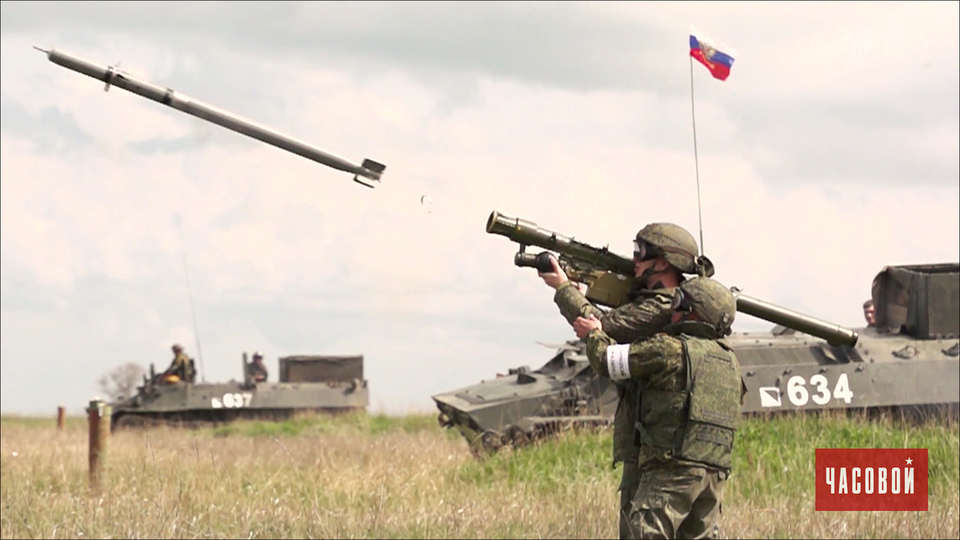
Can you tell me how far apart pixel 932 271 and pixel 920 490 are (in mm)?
6656

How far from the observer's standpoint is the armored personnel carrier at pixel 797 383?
15.1m

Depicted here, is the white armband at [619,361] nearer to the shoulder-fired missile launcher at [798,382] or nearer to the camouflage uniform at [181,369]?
the shoulder-fired missile launcher at [798,382]

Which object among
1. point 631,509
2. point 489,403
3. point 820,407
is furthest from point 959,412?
point 631,509

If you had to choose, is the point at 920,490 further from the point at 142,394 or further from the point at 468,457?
the point at 142,394

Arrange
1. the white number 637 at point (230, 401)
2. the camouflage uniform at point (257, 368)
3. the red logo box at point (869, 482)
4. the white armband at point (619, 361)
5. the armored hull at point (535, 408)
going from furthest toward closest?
the camouflage uniform at point (257, 368), the white number 637 at point (230, 401), the armored hull at point (535, 408), the red logo box at point (869, 482), the white armband at point (619, 361)

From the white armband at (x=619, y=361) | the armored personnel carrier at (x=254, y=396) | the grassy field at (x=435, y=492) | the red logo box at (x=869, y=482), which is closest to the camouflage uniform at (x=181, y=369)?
the armored personnel carrier at (x=254, y=396)

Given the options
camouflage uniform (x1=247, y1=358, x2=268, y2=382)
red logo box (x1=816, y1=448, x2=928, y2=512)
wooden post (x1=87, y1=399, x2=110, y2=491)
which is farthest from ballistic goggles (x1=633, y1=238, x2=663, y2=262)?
camouflage uniform (x1=247, y1=358, x2=268, y2=382)

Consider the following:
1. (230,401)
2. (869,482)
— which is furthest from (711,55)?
(230,401)

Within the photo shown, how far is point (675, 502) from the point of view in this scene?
6.78m

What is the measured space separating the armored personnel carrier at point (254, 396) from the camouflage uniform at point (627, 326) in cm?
2010

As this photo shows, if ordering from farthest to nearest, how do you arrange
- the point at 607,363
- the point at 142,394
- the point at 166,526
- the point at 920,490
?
the point at 142,394
the point at 920,490
the point at 166,526
the point at 607,363

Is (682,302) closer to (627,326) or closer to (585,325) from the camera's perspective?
(627,326)

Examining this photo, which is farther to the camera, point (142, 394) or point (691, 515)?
point (142, 394)

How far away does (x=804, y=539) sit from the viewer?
30.4 ft
